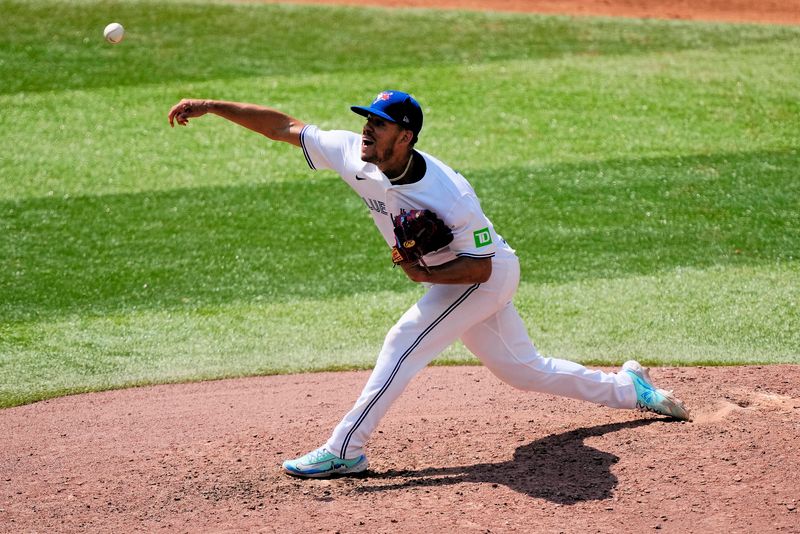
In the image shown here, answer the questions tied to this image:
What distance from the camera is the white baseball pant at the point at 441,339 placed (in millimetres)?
4582

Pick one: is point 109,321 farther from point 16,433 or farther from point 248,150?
point 248,150

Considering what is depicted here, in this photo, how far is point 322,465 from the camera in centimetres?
462

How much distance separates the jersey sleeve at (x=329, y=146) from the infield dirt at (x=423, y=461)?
1.43 meters

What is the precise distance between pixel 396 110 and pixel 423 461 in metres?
1.69

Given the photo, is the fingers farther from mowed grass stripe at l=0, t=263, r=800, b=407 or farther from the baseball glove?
mowed grass stripe at l=0, t=263, r=800, b=407

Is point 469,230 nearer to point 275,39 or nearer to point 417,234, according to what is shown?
point 417,234

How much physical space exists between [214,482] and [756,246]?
518 cm

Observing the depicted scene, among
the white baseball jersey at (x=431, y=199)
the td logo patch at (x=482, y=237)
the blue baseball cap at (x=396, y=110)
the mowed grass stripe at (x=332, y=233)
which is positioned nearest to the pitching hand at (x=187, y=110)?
the white baseball jersey at (x=431, y=199)

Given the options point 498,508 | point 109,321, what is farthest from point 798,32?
point 498,508

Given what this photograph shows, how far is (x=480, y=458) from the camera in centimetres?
488

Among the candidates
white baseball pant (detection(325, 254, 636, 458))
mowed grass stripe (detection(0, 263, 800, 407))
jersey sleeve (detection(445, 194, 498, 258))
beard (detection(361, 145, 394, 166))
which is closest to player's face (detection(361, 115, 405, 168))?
beard (detection(361, 145, 394, 166))

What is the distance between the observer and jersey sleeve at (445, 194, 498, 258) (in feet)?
14.5

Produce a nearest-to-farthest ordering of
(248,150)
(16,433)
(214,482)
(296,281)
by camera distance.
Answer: (214,482), (16,433), (296,281), (248,150)

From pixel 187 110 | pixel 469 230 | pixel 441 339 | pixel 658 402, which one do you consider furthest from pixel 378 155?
pixel 658 402
